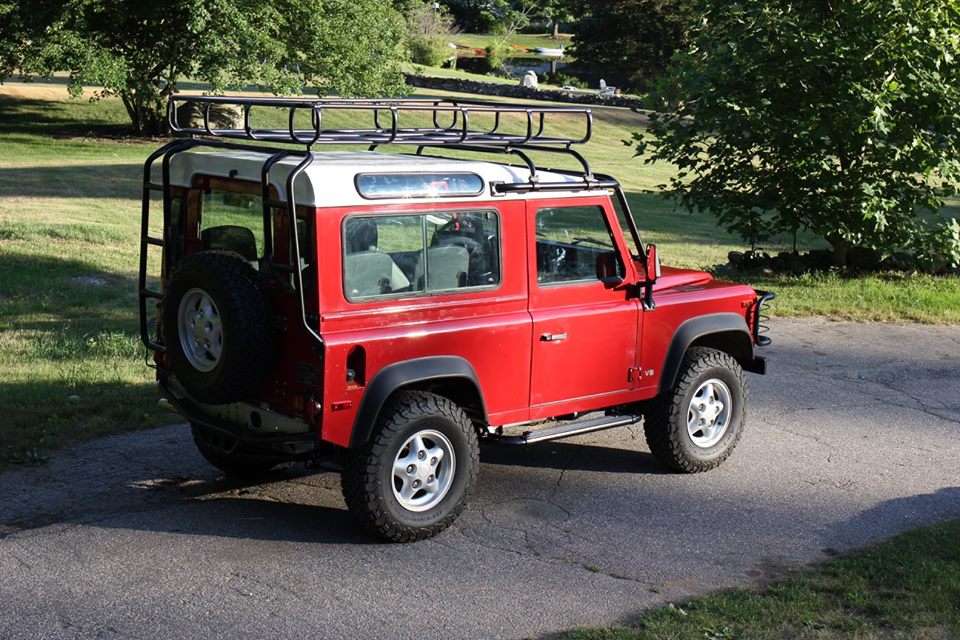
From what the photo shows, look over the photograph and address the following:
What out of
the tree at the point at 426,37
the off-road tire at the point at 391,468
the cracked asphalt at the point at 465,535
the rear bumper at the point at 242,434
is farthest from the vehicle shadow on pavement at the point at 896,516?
the tree at the point at 426,37

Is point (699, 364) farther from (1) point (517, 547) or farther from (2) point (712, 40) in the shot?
(2) point (712, 40)

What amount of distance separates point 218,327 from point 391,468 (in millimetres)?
1127

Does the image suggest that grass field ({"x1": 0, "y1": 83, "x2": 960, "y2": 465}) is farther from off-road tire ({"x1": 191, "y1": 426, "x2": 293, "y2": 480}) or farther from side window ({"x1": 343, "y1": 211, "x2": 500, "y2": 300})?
side window ({"x1": 343, "y1": 211, "x2": 500, "y2": 300})

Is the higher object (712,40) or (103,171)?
(712,40)

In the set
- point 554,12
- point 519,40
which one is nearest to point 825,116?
point 554,12

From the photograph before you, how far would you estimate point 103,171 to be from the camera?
925 inches

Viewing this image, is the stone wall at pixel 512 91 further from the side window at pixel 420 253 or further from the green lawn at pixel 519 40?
the side window at pixel 420 253

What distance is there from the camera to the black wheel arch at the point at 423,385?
563cm

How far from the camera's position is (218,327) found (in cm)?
570

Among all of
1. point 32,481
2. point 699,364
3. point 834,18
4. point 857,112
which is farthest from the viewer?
point 834,18

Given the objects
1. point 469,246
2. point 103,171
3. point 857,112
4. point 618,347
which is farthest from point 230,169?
point 103,171

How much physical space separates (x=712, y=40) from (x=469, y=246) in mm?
9419

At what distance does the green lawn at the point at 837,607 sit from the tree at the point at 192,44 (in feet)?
68.7

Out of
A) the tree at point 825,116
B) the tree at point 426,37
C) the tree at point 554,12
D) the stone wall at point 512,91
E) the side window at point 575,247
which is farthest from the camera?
the tree at point 554,12
